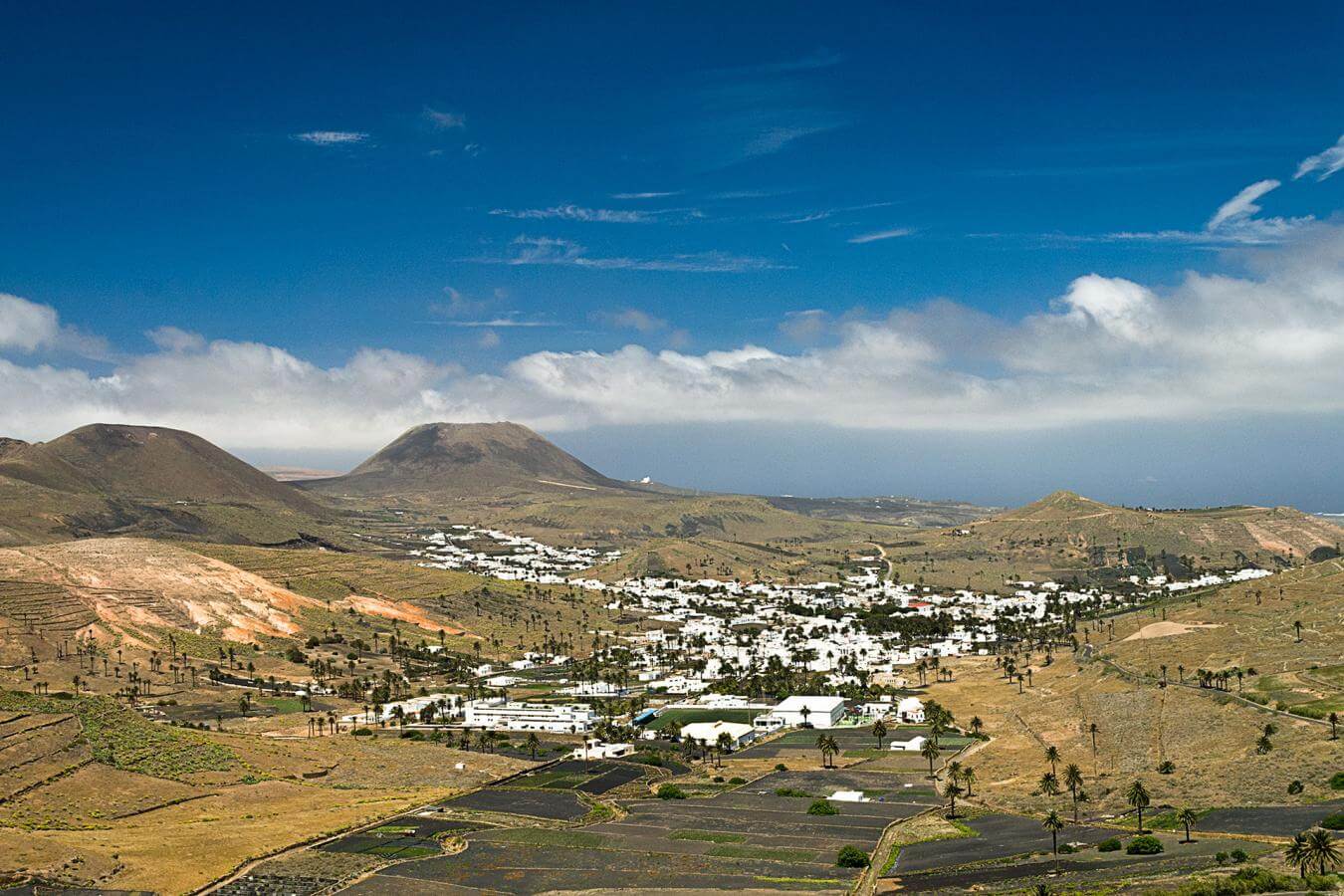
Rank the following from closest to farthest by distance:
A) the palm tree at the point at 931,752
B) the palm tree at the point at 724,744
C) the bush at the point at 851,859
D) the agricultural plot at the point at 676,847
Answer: the agricultural plot at the point at 676,847
the bush at the point at 851,859
the palm tree at the point at 931,752
the palm tree at the point at 724,744

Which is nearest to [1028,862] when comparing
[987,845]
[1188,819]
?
[987,845]

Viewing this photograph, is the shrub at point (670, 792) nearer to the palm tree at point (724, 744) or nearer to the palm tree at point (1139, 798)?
the palm tree at point (724, 744)

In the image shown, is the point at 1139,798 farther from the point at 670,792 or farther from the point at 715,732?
the point at 715,732

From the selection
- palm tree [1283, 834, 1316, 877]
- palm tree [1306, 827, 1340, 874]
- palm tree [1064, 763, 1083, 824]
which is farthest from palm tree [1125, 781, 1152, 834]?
palm tree [1306, 827, 1340, 874]

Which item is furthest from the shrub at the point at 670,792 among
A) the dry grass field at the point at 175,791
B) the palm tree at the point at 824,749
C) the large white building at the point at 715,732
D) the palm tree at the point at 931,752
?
the palm tree at the point at 931,752

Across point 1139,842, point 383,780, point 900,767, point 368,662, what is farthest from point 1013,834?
point 368,662

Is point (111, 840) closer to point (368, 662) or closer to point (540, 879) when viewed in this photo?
point (540, 879)
